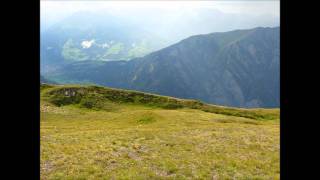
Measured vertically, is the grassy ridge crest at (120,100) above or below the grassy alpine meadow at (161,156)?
above

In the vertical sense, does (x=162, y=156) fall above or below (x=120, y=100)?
below

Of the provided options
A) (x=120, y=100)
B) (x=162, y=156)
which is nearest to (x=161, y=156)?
(x=162, y=156)

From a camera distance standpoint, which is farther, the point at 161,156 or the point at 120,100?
the point at 120,100

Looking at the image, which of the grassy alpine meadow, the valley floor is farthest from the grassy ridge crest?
the valley floor

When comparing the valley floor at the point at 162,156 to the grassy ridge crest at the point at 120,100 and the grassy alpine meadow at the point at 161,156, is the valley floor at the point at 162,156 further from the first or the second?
the grassy ridge crest at the point at 120,100

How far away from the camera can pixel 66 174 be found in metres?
23.9

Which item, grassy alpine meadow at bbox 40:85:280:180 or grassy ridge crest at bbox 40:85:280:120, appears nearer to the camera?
grassy alpine meadow at bbox 40:85:280:180

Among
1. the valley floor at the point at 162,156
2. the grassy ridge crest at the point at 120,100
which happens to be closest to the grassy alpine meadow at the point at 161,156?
the valley floor at the point at 162,156

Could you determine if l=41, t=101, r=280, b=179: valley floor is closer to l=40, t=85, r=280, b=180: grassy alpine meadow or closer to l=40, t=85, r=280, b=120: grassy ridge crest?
l=40, t=85, r=280, b=180: grassy alpine meadow

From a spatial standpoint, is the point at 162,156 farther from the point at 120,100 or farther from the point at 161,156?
the point at 120,100
